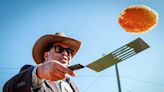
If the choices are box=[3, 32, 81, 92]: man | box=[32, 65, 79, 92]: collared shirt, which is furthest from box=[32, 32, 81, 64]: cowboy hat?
box=[32, 65, 79, 92]: collared shirt

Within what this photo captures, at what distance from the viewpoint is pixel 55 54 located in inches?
170

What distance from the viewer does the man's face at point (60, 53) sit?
4.20 meters

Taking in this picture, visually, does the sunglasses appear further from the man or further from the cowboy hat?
the cowboy hat

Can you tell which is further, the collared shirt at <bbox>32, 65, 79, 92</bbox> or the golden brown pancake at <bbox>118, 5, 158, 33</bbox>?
the golden brown pancake at <bbox>118, 5, 158, 33</bbox>

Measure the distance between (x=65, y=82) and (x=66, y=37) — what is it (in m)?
0.71

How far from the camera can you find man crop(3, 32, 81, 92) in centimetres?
238

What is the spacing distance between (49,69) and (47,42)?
93.0 inches

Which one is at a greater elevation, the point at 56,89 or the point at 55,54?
the point at 55,54

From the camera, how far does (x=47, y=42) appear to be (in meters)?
4.73

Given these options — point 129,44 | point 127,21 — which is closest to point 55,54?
point 127,21

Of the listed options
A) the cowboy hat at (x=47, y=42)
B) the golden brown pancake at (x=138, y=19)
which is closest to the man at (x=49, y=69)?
the cowboy hat at (x=47, y=42)

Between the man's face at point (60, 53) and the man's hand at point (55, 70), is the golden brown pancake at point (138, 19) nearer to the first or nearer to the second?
the man's face at point (60, 53)

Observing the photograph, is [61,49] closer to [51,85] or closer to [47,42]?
[47,42]

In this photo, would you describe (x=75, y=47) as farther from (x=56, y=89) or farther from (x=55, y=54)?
(x=56, y=89)
